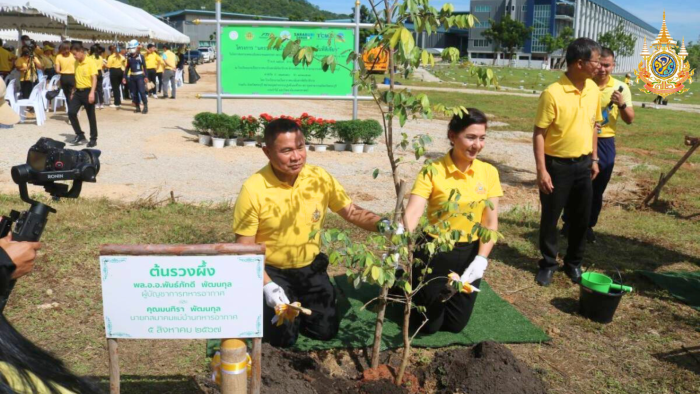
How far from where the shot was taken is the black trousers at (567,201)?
15.0 feet

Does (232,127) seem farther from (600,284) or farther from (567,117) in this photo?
(600,284)

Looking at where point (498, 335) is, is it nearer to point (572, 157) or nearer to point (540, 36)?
point (572, 157)

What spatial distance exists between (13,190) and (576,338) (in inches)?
257

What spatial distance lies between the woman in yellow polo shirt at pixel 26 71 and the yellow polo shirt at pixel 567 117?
1278 cm

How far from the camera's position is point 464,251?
378 cm

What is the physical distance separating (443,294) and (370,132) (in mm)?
7609

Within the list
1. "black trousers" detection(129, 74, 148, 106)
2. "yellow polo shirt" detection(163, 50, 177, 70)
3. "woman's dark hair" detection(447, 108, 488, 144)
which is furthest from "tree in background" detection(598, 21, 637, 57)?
"woman's dark hair" detection(447, 108, 488, 144)

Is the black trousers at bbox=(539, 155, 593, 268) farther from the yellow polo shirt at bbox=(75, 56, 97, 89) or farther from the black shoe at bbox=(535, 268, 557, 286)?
the yellow polo shirt at bbox=(75, 56, 97, 89)

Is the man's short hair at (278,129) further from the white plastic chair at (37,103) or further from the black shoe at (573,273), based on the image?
the white plastic chair at (37,103)

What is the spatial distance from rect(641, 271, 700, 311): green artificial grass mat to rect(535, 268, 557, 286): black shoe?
898mm

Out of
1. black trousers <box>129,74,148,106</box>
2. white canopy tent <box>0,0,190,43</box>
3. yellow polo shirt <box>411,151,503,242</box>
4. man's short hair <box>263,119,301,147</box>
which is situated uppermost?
white canopy tent <box>0,0,190,43</box>

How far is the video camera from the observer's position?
2.16 meters

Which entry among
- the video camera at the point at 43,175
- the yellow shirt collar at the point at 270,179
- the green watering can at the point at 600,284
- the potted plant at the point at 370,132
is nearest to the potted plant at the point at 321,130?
the potted plant at the point at 370,132

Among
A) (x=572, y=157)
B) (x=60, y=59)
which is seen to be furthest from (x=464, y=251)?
(x=60, y=59)
